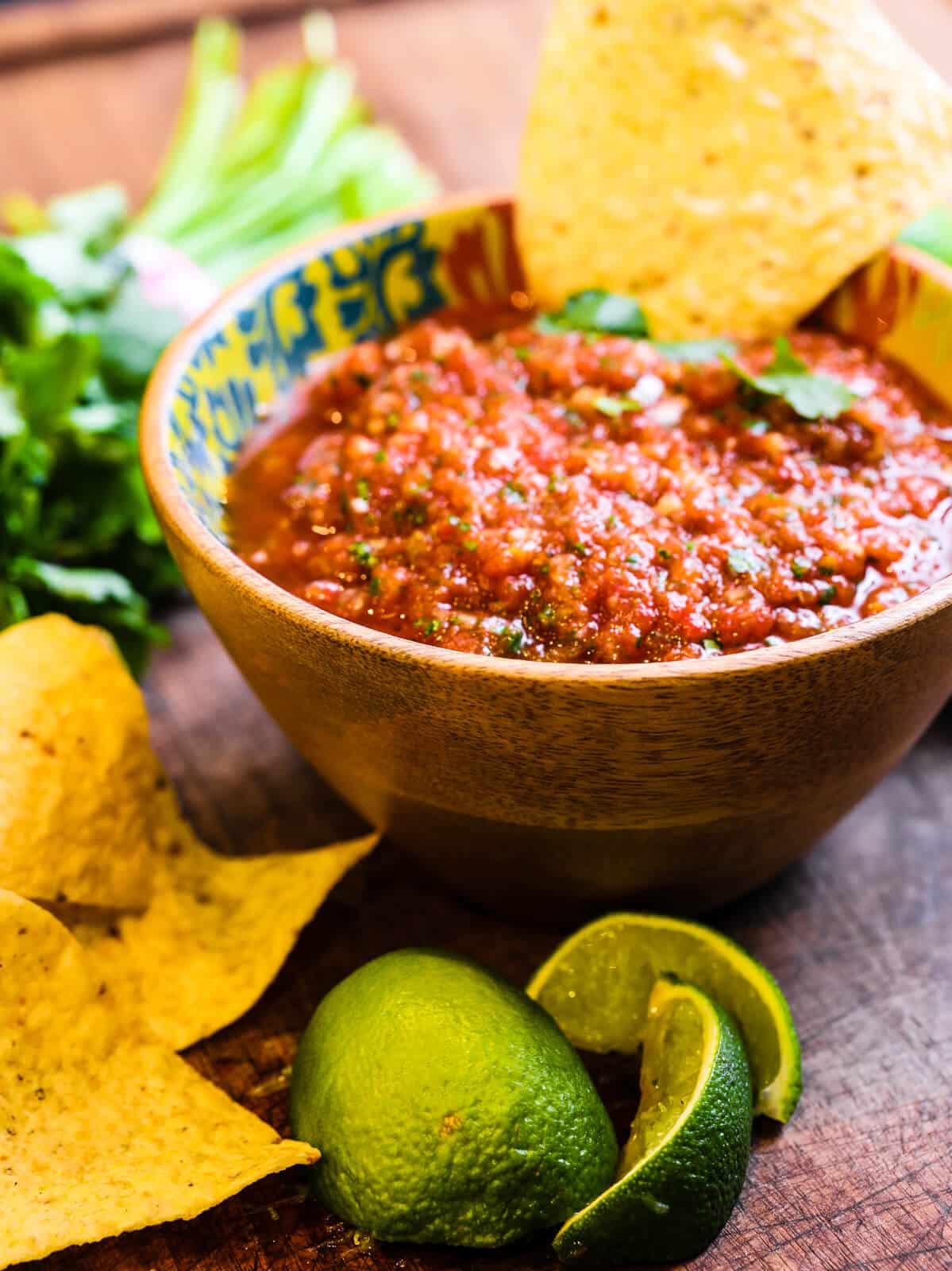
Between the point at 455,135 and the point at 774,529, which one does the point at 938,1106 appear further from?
the point at 455,135

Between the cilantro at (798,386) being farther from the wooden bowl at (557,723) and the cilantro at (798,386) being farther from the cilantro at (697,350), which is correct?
the wooden bowl at (557,723)

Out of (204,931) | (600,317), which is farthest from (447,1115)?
(600,317)

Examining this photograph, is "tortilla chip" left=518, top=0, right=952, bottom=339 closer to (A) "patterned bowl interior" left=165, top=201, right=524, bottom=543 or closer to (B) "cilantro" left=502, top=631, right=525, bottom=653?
(A) "patterned bowl interior" left=165, top=201, right=524, bottom=543

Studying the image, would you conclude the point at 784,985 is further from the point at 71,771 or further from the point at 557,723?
the point at 71,771

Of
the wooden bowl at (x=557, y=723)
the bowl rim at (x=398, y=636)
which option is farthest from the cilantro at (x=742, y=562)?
the wooden bowl at (x=557, y=723)

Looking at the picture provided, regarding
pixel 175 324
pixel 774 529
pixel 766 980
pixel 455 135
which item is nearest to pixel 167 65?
pixel 455 135
